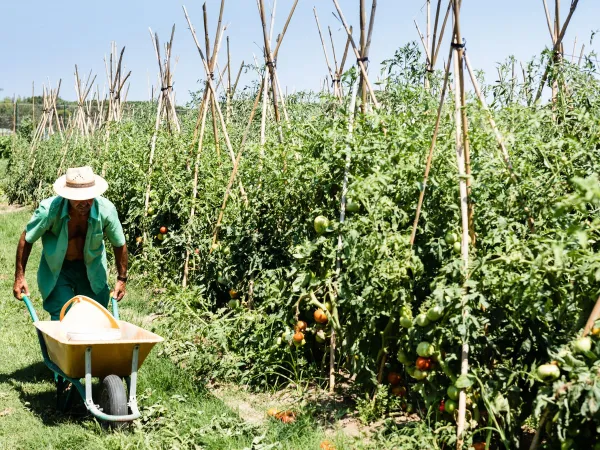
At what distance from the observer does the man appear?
4.22m

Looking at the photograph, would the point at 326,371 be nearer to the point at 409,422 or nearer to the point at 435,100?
the point at 409,422

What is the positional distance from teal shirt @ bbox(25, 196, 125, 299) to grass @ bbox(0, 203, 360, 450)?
0.65m

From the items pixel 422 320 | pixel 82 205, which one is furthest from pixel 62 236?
pixel 422 320

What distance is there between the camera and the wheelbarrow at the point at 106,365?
3615mm

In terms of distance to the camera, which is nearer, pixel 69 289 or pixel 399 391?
pixel 399 391

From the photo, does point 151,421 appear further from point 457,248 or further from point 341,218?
point 457,248

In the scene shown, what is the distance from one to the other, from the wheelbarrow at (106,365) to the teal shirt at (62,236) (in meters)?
Result: 0.56

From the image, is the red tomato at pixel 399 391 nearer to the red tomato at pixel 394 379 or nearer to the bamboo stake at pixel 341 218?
the red tomato at pixel 394 379

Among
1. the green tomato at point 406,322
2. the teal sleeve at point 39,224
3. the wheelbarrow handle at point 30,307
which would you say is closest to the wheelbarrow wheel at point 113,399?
the wheelbarrow handle at point 30,307

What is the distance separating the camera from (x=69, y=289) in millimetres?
4590

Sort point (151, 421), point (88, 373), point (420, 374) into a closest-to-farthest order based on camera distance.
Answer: point (420, 374) < point (88, 373) < point (151, 421)

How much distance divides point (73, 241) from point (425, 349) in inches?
98.9

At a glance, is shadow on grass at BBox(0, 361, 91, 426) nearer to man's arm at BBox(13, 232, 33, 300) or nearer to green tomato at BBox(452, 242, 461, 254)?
man's arm at BBox(13, 232, 33, 300)

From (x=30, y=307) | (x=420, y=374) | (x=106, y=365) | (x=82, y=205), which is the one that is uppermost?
(x=82, y=205)
